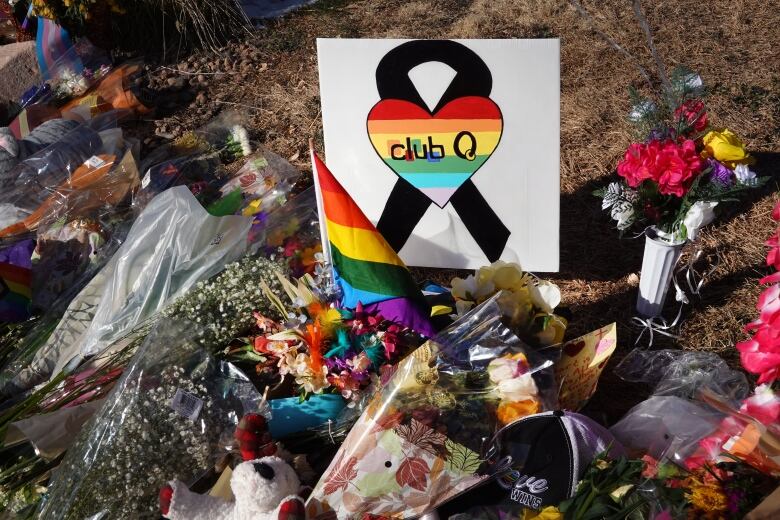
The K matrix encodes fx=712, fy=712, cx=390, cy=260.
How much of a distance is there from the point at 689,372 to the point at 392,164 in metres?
1.29

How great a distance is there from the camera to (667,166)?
243 centimetres

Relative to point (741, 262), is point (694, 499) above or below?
above

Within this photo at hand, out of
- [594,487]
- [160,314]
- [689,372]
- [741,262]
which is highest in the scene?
[594,487]

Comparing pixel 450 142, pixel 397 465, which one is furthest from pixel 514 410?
pixel 450 142

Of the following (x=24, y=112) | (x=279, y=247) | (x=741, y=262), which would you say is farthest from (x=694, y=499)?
(x=24, y=112)

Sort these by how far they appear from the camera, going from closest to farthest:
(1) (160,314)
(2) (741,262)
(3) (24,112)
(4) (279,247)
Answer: (1) (160,314) < (4) (279,247) < (2) (741,262) < (3) (24,112)

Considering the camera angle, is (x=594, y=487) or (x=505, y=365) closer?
(x=594, y=487)

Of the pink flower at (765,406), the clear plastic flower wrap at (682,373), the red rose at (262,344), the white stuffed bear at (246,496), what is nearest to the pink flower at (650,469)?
the pink flower at (765,406)

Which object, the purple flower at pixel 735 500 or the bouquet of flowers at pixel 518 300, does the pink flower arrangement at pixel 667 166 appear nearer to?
the bouquet of flowers at pixel 518 300

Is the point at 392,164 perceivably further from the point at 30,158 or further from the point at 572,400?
the point at 30,158

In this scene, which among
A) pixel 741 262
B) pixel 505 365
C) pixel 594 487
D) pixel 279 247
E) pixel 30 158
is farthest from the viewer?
pixel 30 158

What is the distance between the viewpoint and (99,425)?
6.28ft

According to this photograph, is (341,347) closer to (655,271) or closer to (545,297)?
(545,297)

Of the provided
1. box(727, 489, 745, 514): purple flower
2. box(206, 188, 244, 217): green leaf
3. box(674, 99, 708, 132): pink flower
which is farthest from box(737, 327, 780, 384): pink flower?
box(206, 188, 244, 217): green leaf
